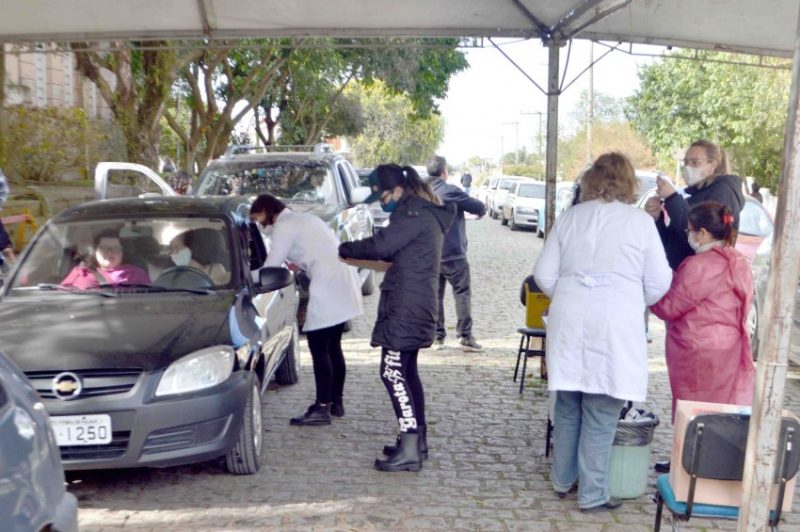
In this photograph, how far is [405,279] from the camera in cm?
574

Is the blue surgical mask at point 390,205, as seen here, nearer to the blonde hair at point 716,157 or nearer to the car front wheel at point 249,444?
the car front wheel at point 249,444

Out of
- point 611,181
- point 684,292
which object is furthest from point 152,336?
point 684,292

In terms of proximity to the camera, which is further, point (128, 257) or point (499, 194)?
point (499, 194)

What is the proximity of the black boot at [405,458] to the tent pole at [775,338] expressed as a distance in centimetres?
253

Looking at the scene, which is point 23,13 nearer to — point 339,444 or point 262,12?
point 262,12

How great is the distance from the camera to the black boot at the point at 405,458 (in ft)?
19.5

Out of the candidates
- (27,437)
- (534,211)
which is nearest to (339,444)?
(27,437)

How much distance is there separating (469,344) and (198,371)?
196 inches

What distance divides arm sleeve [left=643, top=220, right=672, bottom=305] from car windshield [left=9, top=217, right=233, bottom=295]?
2.75 meters

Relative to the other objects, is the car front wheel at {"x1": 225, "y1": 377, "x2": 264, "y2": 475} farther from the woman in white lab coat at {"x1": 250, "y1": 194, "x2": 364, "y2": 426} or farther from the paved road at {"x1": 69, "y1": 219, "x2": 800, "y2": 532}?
the woman in white lab coat at {"x1": 250, "y1": 194, "x2": 364, "y2": 426}

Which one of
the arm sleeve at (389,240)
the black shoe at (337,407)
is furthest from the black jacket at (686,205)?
the black shoe at (337,407)

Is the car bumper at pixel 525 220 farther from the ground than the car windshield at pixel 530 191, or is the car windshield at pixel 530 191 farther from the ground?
the car windshield at pixel 530 191

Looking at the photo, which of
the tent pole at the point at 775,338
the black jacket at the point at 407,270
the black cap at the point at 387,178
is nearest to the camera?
the tent pole at the point at 775,338

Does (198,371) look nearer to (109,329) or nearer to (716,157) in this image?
(109,329)
